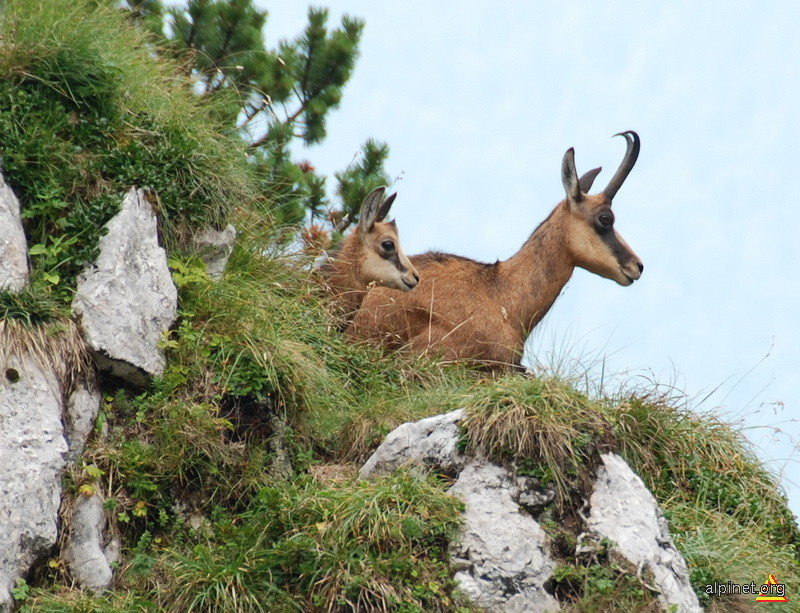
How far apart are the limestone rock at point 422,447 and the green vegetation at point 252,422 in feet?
0.52

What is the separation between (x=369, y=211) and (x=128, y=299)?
11.2ft

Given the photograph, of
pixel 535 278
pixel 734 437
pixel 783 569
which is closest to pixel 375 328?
pixel 535 278

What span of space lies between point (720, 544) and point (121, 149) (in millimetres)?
5727

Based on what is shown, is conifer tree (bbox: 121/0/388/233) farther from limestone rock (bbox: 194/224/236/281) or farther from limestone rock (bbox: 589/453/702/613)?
limestone rock (bbox: 589/453/702/613)

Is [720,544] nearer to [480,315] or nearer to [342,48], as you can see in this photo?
[480,315]

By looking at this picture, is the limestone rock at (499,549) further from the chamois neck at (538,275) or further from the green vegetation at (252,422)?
the chamois neck at (538,275)

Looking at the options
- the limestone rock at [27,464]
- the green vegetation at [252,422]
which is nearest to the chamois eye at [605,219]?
the green vegetation at [252,422]

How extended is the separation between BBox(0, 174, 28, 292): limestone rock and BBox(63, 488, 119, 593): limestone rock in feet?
5.35

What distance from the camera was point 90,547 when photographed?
22.1 feet

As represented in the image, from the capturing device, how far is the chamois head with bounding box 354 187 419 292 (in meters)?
10.2

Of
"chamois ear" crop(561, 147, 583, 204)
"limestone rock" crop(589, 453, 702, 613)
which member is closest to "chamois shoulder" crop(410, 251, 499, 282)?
"chamois ear" crop(561, 147, 583, 204)

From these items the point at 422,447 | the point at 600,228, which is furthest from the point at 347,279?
the point at 422,447

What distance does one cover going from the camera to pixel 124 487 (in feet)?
23.6

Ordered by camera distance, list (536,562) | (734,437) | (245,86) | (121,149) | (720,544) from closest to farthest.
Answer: (536,562) < (720,544) < (121,149) < (734,437) < (245,86)
